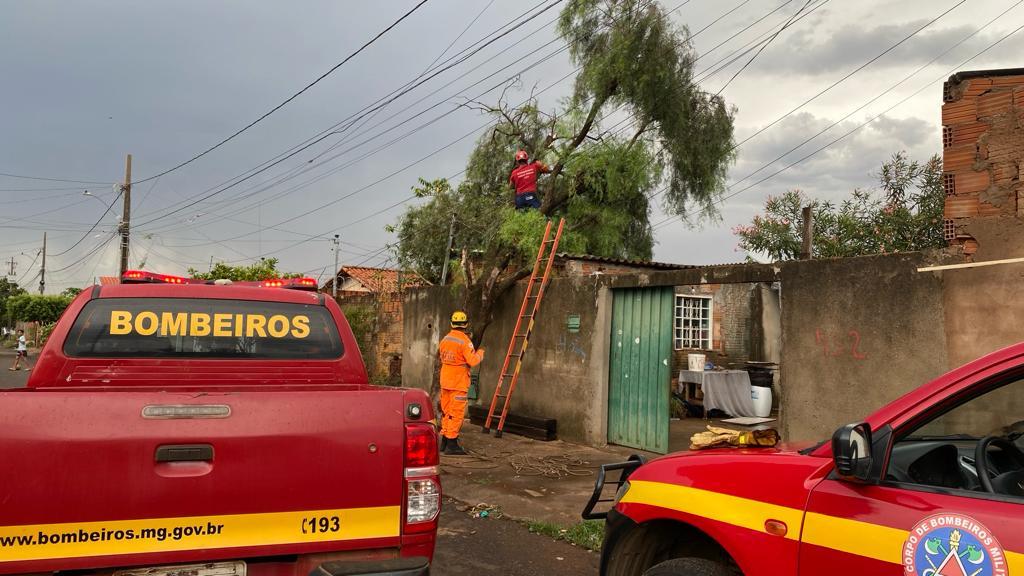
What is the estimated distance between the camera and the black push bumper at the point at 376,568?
2590 mm

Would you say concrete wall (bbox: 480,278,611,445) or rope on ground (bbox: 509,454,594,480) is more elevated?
concrete wall (bbox: 480,278,611,445)

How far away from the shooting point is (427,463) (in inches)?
113

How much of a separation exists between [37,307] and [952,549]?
54937mm

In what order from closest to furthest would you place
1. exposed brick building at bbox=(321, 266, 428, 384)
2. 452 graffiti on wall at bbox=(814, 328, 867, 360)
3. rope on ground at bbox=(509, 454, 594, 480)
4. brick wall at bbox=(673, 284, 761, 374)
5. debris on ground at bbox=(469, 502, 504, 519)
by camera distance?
debris on ground at bbox=(469, 502, 504, 519) < 452 graffiti on wall at bbox=(814, 328, 867, 360) < rope on ground at bbox=(509, 454, 594, 480) < brick wall at bbox=(673, 284, 761, 374) < exposed brick building at bbox=(321, 266, 428, 384)

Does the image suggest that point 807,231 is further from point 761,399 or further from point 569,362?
point 569,362

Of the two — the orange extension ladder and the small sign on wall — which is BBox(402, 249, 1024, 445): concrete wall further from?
the orange extension ladder

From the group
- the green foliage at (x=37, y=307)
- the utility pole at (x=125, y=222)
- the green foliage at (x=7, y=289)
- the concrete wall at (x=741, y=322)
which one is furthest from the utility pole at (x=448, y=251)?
the green foliage at (x=7, y=289)

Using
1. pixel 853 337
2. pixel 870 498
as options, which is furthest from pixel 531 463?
pixel 870 498

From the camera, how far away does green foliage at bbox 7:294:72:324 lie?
4606 cm

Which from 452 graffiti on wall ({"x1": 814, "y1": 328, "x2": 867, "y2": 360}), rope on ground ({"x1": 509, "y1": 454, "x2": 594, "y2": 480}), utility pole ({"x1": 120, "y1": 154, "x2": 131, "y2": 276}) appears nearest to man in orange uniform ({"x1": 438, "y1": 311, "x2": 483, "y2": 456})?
rope on ground ({"x1": 509, "y1": 454, "x2": 594, "y2": 480})

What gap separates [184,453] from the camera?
99.3 inches

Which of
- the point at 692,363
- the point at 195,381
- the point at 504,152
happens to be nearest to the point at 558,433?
the point at 692,363

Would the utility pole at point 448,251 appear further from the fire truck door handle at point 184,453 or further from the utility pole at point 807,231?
the fire truck door handle at point 184,453

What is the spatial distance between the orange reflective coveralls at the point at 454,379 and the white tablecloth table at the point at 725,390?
585cm
